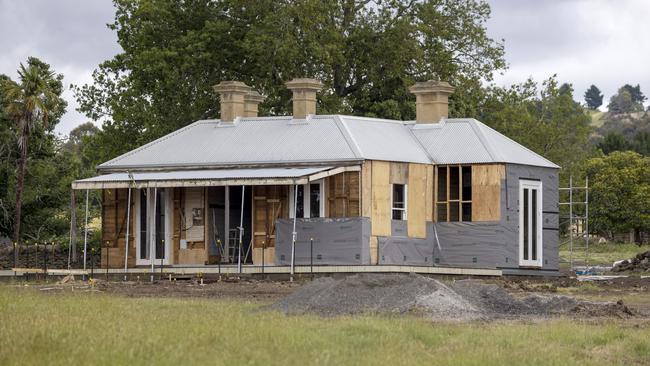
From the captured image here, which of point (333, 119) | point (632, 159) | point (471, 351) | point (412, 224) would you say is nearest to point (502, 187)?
point (412, 224)

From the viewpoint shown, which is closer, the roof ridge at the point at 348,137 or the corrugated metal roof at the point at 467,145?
the roof ridge at the point at 348,137

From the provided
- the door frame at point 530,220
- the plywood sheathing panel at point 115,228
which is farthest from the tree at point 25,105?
the door frame at point 530,220

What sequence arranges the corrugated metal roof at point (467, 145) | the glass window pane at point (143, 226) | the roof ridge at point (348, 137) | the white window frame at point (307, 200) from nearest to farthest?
the roof ridge at point (348, 137), the white window frame at point (307, 200), the corrugated metal roof at point (467, 145), the glass window pane at point (143, 226)

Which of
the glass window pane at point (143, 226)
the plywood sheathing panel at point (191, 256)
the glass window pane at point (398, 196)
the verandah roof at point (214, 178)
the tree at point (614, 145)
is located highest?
the tree at point (614, 145)

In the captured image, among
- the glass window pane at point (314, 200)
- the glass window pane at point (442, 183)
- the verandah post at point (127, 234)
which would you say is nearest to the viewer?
the verandah post at point (127, 234)

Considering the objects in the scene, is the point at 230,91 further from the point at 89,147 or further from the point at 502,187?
the point at 89,147

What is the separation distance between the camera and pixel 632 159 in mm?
73938

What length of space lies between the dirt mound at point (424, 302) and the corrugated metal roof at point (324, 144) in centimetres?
1279

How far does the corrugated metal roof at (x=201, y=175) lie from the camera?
1478 inches

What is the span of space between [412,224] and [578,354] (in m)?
22.2

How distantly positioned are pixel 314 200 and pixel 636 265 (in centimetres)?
1078

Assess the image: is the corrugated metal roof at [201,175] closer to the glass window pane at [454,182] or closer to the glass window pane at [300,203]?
the glass window pane at [300,203]

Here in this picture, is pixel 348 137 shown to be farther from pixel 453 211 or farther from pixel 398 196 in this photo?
pixel 453 211

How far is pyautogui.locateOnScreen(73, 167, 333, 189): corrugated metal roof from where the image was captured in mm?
37531
